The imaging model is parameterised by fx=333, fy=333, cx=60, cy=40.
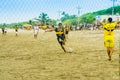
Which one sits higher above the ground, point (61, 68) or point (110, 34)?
point (110, 34)

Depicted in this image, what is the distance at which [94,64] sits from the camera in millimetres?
12273

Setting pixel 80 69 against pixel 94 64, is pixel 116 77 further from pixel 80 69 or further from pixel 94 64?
pixel 94 64

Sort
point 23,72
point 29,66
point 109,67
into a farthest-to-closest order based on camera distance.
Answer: point 29,66 < point 109,67 < point 23,72

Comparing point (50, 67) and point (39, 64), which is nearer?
point (50, 67)

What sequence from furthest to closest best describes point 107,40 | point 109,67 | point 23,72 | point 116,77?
point 107,40, point 109,67, point 23,72, point 116,77

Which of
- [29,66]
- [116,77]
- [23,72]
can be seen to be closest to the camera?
[116,77]

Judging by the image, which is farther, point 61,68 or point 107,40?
point 107,40

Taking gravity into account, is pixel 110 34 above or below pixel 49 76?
above

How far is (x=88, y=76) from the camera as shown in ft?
31.5

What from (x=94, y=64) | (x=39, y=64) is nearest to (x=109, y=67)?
(x=94, y=64)

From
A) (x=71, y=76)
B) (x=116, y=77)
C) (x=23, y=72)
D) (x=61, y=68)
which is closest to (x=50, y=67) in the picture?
(x=61, y=68)

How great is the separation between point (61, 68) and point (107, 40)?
2925 mm

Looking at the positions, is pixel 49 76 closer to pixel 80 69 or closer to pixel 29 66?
pixel 80 69

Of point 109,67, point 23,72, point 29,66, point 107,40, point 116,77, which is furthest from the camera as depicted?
point 107,40
